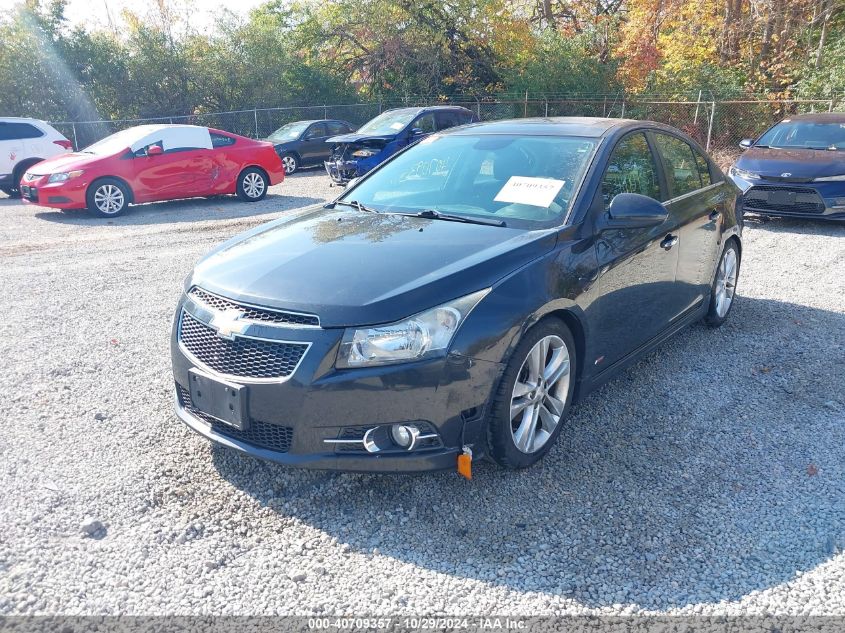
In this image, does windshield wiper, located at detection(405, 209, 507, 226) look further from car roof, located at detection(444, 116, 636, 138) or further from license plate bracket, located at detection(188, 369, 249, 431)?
license plate bracket, located at detection(188, 369, 249, 431)

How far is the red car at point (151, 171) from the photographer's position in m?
11.3

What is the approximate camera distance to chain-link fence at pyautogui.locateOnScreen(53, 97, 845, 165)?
1788cm

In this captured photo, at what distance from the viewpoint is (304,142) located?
18.5 meters

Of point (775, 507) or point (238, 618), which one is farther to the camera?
point (775, 507)

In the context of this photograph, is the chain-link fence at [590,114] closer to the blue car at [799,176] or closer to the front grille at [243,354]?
the blue car at [799,176]

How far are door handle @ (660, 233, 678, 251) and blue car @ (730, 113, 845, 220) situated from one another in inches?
212

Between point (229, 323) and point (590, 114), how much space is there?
19889 mm

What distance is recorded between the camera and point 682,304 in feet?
15.9

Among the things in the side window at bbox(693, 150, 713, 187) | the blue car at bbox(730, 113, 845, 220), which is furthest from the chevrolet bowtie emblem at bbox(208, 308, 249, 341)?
the blue car at bbox(730, 113, 845, 220)

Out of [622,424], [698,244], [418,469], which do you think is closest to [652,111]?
[698,244]

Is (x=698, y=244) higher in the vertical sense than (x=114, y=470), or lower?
higher

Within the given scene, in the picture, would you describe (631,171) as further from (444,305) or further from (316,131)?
(316,131)

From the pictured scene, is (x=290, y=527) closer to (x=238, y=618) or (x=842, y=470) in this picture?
(x=238, y=618)

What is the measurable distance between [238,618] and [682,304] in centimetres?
360
